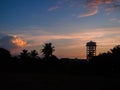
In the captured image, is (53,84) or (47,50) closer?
(53,84)

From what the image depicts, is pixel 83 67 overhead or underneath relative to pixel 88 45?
underneath

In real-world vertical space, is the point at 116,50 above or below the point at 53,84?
above

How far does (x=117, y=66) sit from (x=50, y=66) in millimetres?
15722

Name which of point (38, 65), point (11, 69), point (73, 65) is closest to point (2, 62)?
point (11, 69)

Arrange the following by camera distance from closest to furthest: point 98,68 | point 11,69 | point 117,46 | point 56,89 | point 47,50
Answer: point 56,89, point 11,69, point 98,68, point 117,46, point 47,50

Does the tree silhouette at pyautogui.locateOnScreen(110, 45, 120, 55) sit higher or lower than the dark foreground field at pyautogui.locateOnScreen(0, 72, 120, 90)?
higher

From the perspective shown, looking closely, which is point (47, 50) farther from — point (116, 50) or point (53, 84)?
point (53, 84)

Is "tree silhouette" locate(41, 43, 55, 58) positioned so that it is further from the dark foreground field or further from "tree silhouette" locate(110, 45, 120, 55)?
the dark foreground field

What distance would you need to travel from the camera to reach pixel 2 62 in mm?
53125

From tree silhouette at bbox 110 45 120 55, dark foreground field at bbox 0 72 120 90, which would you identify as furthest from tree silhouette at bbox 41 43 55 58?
dark foreground field at bbox 0 72 120 90

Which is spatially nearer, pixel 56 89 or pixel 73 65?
pixel 56 89

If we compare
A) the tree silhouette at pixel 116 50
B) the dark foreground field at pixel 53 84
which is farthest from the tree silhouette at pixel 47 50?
the dark foreground field at pixel 53 84

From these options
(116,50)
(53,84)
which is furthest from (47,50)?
(53,84)

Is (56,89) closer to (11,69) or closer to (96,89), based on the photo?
(96,89)
